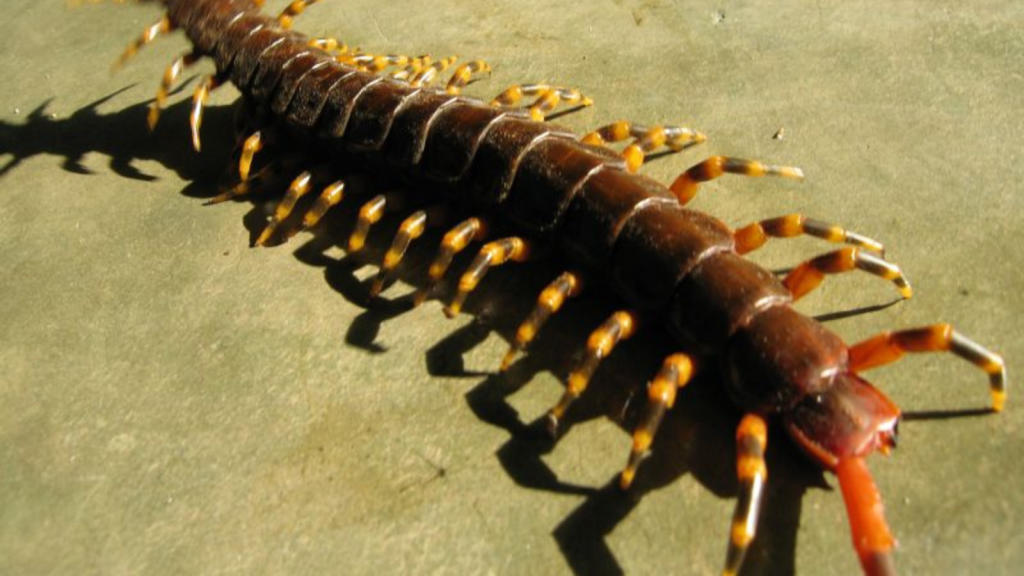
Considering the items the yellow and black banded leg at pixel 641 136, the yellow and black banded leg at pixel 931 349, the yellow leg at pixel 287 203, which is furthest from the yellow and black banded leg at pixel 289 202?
the yellow and black banded leg at pixel 931 349

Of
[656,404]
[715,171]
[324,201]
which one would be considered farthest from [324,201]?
[656,404]

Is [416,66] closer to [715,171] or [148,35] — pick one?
[148,35]

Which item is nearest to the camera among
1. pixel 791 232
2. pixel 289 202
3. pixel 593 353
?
pixel 593 353

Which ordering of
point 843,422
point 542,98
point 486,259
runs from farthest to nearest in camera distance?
point 542,98, point 486,259, point 843,422

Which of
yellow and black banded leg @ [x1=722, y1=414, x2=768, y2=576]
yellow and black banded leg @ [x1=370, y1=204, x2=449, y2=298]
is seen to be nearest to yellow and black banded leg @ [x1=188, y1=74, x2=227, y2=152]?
yellow and black banded leg @ [x1=370, y1=204, x2=449, y2=298]

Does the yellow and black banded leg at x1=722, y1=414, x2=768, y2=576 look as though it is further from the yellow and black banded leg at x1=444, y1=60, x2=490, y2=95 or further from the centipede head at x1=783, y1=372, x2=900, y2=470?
the yellow and black banded leg at x1=444, y1=60, x2=490, y2=95

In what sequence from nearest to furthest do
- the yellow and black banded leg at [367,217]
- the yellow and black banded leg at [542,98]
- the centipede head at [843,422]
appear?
the centipede head at [843,422], the yellow and black banded leg at [367,217], the yellow and black banded leg at [542,98]

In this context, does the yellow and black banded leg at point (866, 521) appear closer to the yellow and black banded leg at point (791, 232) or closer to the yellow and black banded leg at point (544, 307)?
the yellow and black banded leg at point (791, 232)
